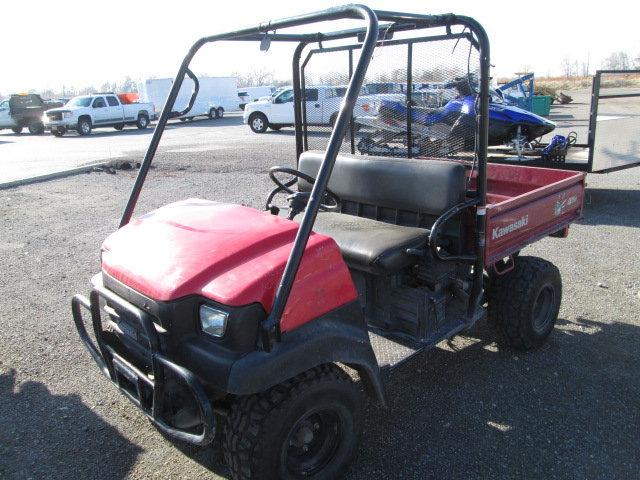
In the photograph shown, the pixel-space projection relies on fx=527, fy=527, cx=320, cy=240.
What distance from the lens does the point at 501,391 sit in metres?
3.16

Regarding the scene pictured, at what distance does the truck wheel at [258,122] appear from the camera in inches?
808

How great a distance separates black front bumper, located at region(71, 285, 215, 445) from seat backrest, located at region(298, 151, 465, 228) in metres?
1.76

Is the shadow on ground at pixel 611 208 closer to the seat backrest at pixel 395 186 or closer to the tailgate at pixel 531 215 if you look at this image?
the tailgate at pixel 531 215

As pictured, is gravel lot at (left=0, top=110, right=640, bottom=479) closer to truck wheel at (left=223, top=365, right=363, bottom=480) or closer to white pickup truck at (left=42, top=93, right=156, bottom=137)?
truck wheel at (left=223, top=365, right=363, bottom=480)

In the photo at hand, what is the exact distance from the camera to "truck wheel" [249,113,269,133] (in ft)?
67.3

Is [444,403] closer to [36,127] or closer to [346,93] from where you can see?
[346,93]

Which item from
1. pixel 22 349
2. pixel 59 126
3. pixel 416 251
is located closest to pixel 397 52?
pixel 416 251

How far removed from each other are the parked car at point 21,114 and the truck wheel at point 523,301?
2608cm

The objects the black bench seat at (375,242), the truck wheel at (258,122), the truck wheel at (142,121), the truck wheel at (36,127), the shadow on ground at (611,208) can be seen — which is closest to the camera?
the black bench seat at (375,242)

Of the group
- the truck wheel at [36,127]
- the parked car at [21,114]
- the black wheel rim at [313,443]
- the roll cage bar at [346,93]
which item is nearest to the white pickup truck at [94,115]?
the truck wheel at [36,127]

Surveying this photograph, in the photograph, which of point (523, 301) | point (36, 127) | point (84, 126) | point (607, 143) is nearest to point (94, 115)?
point (84, 126)

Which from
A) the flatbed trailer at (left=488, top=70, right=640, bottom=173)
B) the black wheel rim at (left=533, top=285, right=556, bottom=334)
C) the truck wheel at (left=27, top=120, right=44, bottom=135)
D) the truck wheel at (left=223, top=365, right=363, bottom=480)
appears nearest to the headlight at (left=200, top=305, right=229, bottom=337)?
the truck wheel at (left=223, top=365, right=363, bottom=480)

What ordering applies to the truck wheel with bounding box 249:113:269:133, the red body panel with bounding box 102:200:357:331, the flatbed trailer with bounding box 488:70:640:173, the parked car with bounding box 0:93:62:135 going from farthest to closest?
the parked car with bounding box 0:93:62:135
the truck wheel with bounding box 249:113:269:133
the flatbed trailer with bounding box 488:70:640:173
the red body panel with bounding box 102:200:357:331

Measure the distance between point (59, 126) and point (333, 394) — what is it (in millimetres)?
23535
